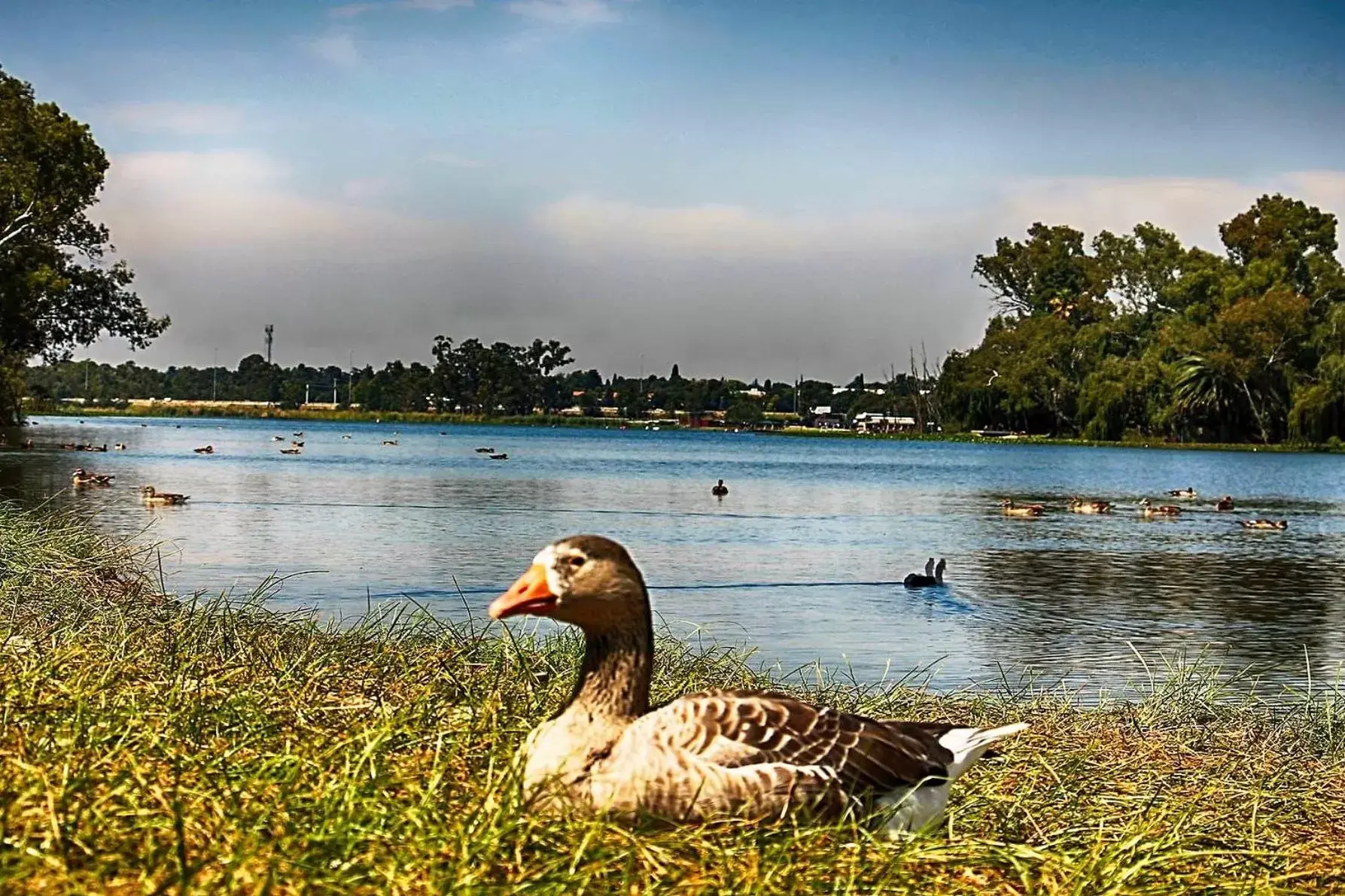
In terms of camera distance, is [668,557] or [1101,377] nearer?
[668,557]

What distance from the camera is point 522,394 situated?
6560 inches

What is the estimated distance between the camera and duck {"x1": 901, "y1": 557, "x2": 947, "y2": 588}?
1795cm

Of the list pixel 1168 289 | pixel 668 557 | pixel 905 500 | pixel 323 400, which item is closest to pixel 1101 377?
pixel 1168 289

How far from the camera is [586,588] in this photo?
3.69 meters

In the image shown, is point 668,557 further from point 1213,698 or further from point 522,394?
point 522,394

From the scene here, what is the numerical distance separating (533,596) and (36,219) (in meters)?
35.7

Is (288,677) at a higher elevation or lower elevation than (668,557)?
higher

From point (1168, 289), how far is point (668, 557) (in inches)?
3120

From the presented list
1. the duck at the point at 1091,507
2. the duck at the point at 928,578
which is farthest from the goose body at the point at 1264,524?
the duck at the point at 928,578

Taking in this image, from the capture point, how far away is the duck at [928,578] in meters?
18.0

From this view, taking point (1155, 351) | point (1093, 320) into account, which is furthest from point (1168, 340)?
point (1093, 320)

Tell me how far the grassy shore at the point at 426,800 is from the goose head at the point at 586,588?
1.34 feet

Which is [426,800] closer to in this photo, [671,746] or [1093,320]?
[671,746]

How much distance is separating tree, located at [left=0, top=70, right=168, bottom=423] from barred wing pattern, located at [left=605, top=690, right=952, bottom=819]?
32.2m
